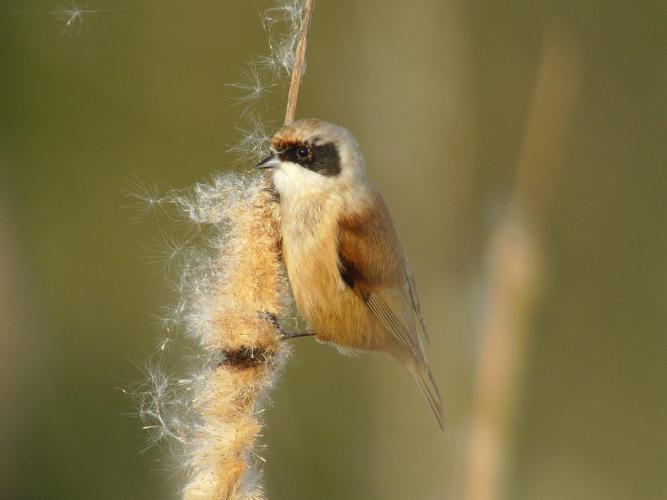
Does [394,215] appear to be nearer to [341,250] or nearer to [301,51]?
[341,250]

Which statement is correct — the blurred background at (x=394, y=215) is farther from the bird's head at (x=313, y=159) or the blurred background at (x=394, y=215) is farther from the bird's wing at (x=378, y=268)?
the bird's head at (x=313, y=159)

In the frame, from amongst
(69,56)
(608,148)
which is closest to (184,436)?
(69,56)

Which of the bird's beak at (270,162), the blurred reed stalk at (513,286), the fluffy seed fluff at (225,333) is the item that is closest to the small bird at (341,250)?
the bird's beak at (270,162)

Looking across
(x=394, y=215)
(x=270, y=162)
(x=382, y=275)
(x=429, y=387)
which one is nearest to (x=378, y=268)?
(x=382, y=275)

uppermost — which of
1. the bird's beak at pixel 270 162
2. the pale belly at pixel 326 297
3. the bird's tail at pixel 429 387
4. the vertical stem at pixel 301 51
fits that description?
the vertical stem at pixel 301 51

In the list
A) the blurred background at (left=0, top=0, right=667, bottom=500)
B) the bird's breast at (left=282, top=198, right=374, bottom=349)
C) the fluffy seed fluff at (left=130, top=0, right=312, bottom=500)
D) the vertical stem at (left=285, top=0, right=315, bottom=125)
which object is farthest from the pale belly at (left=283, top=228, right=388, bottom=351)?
the vertical stem at (left=285, top=0, right=315, bottom=125)

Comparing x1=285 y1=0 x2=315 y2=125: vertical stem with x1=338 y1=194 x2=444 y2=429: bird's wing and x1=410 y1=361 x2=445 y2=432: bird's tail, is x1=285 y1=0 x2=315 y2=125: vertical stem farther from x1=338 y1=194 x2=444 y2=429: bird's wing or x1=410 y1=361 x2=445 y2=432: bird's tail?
x1=410 y1=361 x2=445 y2=432: bird's tail

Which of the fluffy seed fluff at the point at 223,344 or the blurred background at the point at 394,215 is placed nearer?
the fluffy seed fluff at the point at 223,344
